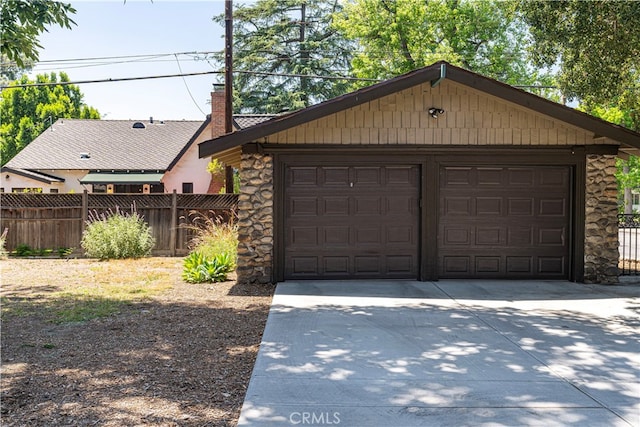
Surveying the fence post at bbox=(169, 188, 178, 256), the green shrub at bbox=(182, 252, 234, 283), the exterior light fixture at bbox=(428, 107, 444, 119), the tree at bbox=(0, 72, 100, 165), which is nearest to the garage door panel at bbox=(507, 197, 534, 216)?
the exterior light fixture at bbox=(428, 107, 444, 119)

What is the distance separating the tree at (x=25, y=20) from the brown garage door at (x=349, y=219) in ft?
14.0

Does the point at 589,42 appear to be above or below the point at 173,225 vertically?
above

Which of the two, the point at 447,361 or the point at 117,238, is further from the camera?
the point at 117,238

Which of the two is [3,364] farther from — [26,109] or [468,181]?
[26,109]

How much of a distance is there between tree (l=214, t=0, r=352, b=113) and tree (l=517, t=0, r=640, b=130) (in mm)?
17130

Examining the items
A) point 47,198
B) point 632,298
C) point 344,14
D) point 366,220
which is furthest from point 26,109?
point 632,298

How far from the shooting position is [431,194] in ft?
31.9

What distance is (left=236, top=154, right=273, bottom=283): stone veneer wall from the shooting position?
31.2 feet

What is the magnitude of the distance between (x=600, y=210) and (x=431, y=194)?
303 cm

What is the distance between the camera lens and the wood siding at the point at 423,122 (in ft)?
31.3

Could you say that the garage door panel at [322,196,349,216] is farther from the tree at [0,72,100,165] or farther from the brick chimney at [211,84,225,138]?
the tree at [0,72,100,165]

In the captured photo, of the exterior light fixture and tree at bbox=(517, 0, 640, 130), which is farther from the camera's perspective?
tree at bbox=(517, 0, 640, 130)

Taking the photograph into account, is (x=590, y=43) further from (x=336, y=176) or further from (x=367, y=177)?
(x=336, y=176)

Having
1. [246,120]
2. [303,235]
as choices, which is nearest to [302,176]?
[303,235]
